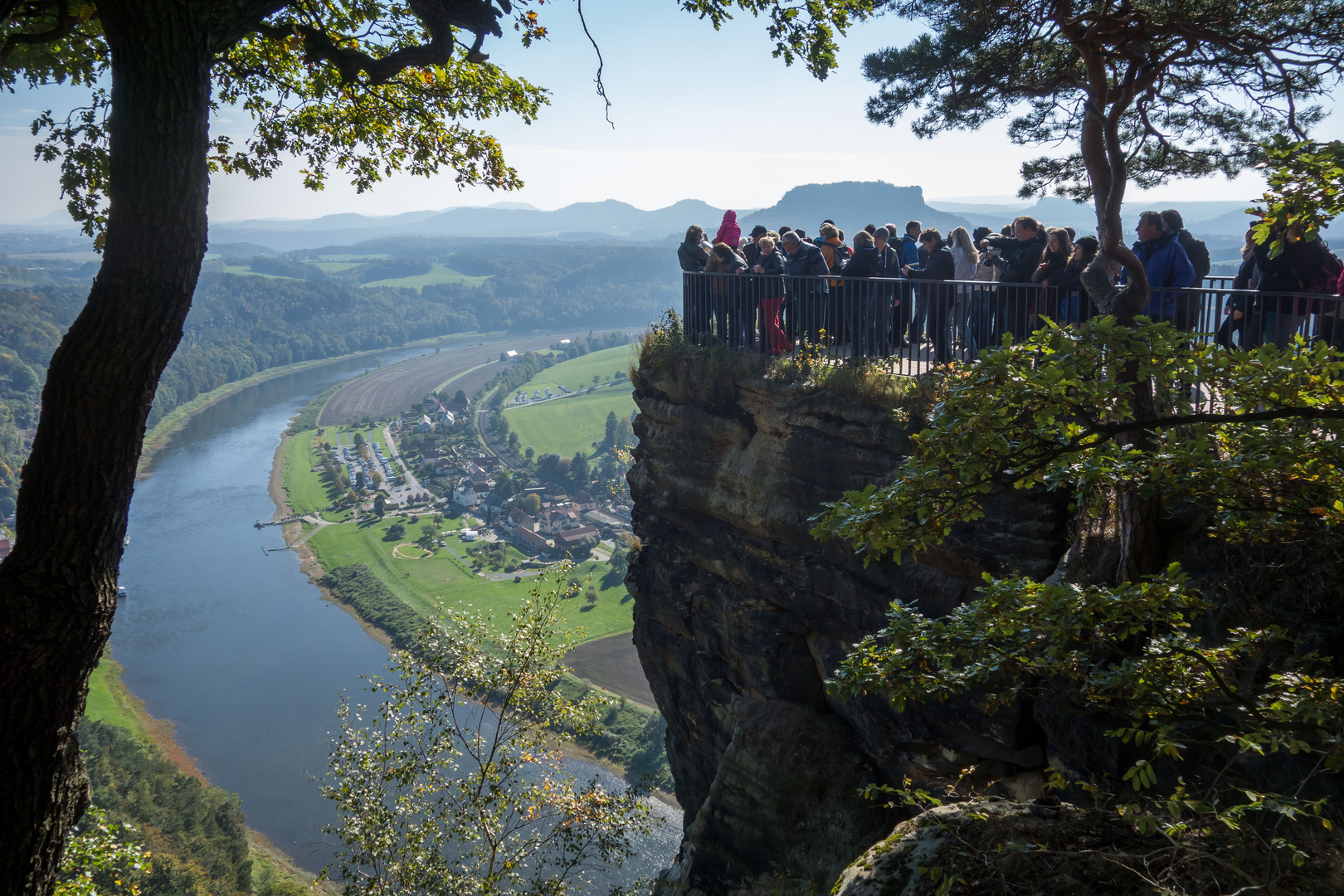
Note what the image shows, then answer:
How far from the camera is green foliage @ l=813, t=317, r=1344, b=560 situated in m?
3.93

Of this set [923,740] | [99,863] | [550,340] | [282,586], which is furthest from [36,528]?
[550,340]

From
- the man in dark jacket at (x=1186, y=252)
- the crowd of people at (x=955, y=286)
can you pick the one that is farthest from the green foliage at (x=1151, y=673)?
the man in dark jacket at (x=1186, y=252)

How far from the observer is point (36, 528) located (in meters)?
3.27

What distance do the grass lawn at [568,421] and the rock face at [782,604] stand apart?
7916 cm

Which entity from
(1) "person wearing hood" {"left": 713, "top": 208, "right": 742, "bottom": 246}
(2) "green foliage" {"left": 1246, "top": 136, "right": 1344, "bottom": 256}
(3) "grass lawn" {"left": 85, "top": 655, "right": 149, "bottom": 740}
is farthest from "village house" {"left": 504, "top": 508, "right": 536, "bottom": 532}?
(2) "green foliage" {"left": 1246, "top": 136, "right": 1344, "bottom": 256}

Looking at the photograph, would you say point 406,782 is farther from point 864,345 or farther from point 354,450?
point 354,450

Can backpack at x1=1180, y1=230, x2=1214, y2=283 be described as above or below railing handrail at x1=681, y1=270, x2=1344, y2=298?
above

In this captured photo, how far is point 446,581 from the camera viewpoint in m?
56.2

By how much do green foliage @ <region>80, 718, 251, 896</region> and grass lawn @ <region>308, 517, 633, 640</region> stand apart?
53.4ft

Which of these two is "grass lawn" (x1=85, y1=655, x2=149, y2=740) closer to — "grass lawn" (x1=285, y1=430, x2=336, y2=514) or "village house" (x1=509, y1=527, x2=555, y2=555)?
"grass lawn" (x1=285, y1=430, x2=336, y2=514)

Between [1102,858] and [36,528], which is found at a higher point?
[36,528]

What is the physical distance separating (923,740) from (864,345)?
476 centimetres

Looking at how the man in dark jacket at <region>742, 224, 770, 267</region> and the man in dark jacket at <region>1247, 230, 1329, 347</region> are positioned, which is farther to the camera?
the man in dark jacket at <region>742, 224, 770, 267</region>

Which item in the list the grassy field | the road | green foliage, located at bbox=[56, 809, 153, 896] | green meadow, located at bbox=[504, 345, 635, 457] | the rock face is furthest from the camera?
green meadow, located at bbox=[504, 345, 635, 457]
